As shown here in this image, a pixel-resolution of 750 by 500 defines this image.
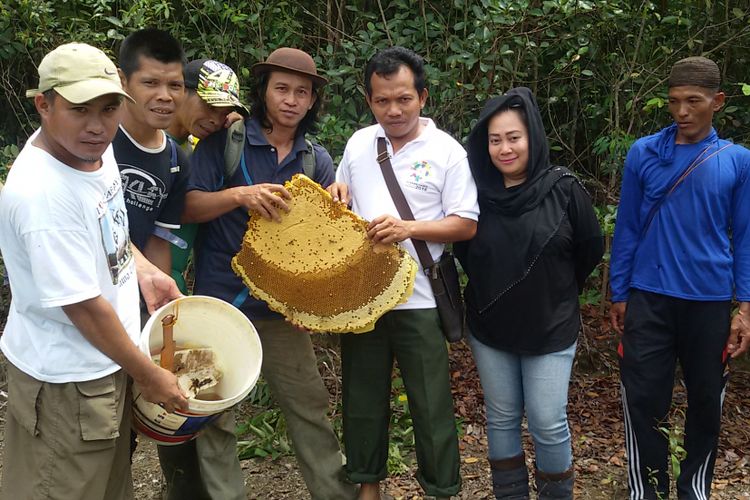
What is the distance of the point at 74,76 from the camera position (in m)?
2.09

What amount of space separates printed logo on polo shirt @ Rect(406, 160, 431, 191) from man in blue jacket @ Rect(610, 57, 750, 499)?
0.94 metres

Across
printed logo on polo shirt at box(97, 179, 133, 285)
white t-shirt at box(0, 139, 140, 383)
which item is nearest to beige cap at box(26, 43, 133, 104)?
white t-shirt at box(0, 139, 140, 383)

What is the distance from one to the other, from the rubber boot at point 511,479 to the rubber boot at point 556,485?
9 cm

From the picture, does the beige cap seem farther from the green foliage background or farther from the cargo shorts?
the green foliage background

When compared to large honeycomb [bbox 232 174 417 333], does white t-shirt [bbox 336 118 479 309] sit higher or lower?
higher

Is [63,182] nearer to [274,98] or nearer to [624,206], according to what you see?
[274,98]

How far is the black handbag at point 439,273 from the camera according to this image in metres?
2.99

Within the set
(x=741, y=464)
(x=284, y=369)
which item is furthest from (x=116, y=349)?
(x=741, y=464)

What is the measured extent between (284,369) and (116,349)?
109 centimetres

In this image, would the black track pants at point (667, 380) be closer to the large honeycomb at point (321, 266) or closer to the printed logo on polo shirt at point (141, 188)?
the large honeycomb at point (321, 266)

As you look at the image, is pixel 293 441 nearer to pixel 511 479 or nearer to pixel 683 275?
pixel 511 479

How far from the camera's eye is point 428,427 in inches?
122

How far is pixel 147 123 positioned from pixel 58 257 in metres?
0.81

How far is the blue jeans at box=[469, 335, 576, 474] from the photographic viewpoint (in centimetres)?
298
